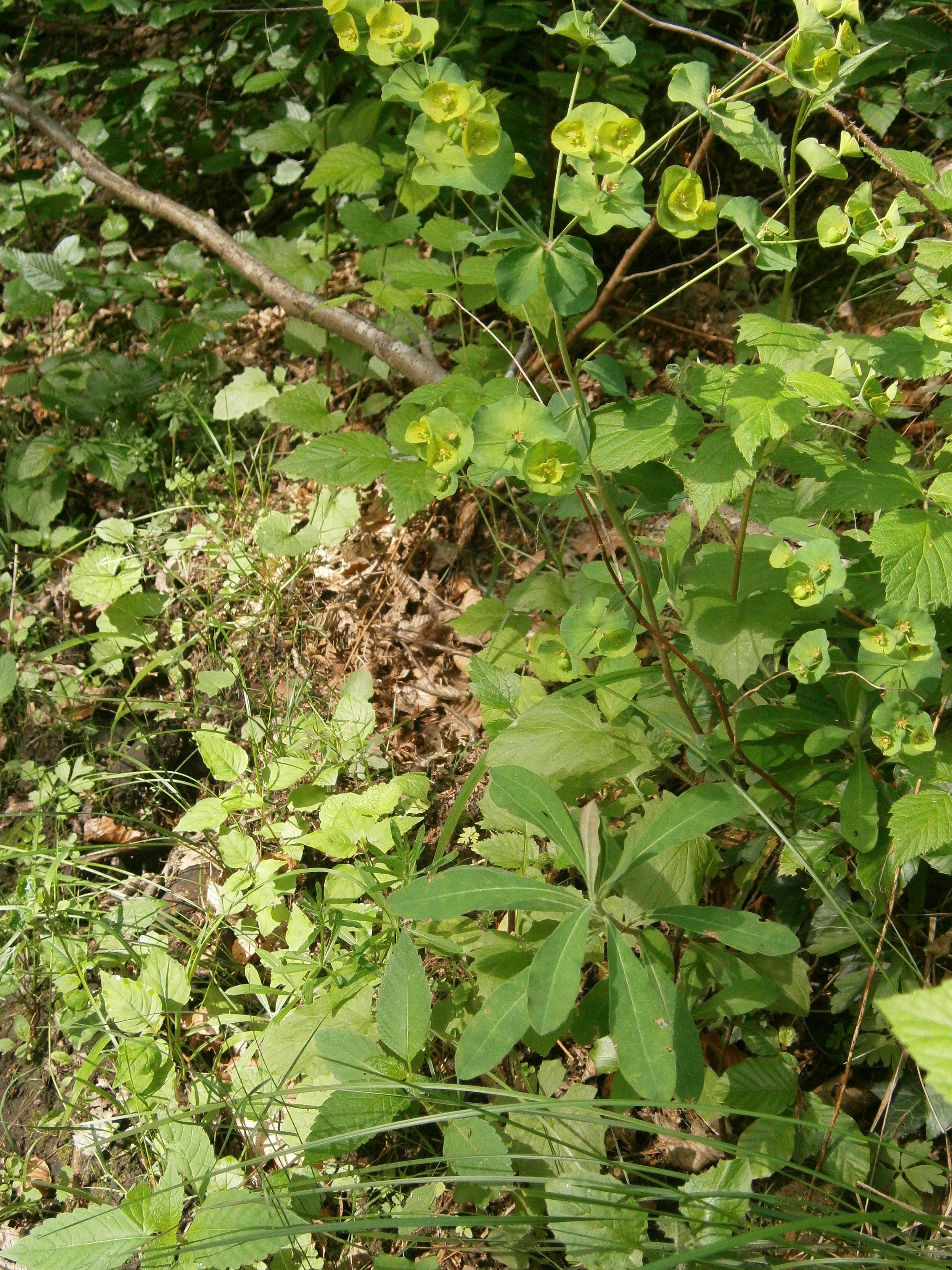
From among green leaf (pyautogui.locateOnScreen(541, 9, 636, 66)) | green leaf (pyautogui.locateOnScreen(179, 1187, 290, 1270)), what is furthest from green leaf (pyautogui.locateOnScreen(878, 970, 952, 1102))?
green leaf (pyautogui.locateOnScreen(541, 9, 636, 66))

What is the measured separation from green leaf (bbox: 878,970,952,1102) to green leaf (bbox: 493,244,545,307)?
99cm

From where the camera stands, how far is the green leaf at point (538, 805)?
4.66 feet

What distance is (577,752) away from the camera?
1616 millimetres

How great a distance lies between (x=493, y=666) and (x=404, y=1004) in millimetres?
747

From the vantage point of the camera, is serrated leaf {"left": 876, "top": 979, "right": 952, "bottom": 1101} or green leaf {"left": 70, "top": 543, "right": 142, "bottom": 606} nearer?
serrated leaf {"left": 876, "top": 979, "right": 952, "bottom": 1101}

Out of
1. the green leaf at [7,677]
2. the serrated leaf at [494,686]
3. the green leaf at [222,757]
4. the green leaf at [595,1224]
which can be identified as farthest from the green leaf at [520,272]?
the green leaf at [7,677]

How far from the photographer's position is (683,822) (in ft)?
4.63

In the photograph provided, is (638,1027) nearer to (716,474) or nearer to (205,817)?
(716,474)

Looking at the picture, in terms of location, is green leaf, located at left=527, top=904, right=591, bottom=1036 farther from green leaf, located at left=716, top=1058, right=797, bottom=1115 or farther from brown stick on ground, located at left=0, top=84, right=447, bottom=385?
brown stick on ground, located at left=0, top=84, right=447, bottom=385

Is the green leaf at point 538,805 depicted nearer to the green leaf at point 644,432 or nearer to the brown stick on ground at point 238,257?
the green leaf at point 644,432

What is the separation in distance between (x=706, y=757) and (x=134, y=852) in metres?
1.67

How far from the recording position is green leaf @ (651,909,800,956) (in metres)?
1.35

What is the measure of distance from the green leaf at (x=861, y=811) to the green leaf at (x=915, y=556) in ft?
1.01

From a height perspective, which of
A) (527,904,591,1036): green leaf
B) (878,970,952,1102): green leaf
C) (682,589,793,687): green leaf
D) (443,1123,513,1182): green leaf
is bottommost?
(443,1123,513,1182): green leaf
